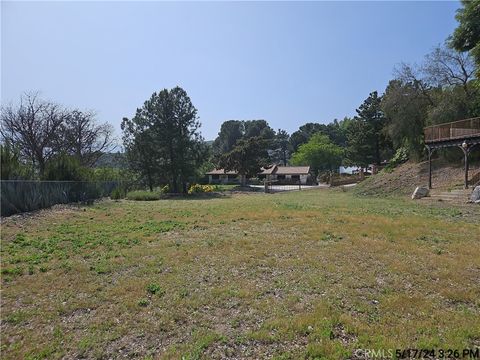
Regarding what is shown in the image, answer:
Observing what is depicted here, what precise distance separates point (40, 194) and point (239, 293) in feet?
40.9

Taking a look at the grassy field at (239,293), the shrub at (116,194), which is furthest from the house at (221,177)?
the grassy field at (239,293)

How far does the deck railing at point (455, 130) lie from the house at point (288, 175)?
3914 cm

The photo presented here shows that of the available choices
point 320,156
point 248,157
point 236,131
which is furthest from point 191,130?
point 236,131

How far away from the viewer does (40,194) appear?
13.6 meters

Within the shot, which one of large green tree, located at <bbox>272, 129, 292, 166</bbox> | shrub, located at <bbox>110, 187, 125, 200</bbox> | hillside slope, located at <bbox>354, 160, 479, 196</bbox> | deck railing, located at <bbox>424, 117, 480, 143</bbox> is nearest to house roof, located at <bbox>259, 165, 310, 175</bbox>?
large green tree, located at <bbox>272, 129, 292, 166</bbox>

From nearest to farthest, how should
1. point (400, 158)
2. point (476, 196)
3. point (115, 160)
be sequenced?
1. point (476, 196)
2. point (400, 158)
3. point (115, 160)

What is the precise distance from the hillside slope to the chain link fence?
1981 cm

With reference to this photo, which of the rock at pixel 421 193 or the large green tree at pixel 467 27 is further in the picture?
the rock at pixel 421 193

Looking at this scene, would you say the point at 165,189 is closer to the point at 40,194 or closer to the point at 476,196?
the point at 40,194

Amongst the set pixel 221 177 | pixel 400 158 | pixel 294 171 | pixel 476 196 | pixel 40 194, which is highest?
pixel 400 158

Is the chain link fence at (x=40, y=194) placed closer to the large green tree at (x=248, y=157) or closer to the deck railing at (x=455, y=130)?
the deck railing at (x=455, y=130)

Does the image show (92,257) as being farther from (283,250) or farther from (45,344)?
(283,250)

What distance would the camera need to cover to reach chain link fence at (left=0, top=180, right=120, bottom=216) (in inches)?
452

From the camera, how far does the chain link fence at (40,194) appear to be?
11.5 meters
